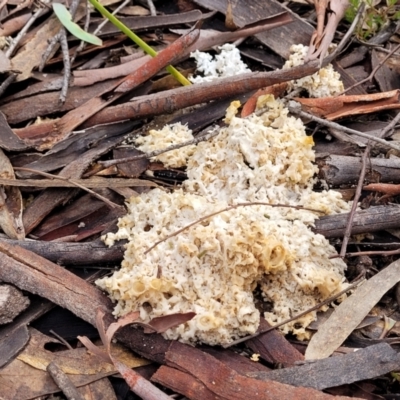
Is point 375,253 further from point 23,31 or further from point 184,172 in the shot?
point 23,31

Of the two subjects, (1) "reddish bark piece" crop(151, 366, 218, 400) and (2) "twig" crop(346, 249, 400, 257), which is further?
(2) "twig" crop(346, 249, 400, 257)

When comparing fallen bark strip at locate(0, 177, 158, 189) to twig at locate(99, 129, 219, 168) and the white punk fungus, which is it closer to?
twig at locate(99, 129, 219, 168)

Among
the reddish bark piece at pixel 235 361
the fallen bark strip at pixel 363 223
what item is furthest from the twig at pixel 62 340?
the fallen bark strip at pixel 363 223

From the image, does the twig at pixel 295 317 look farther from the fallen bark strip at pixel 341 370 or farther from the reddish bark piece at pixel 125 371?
the reddish bark piece at pixel 125 371

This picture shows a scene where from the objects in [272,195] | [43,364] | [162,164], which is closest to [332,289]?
[272,195]

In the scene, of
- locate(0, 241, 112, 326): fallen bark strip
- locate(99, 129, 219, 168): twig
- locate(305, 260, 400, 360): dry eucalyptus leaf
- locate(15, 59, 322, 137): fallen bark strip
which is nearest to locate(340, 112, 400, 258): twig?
locate(305, 260, 400, 360): dry eucalyptus leaf

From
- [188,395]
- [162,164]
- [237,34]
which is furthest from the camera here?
[237,34]

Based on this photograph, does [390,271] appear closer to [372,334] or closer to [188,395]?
[372,334]
